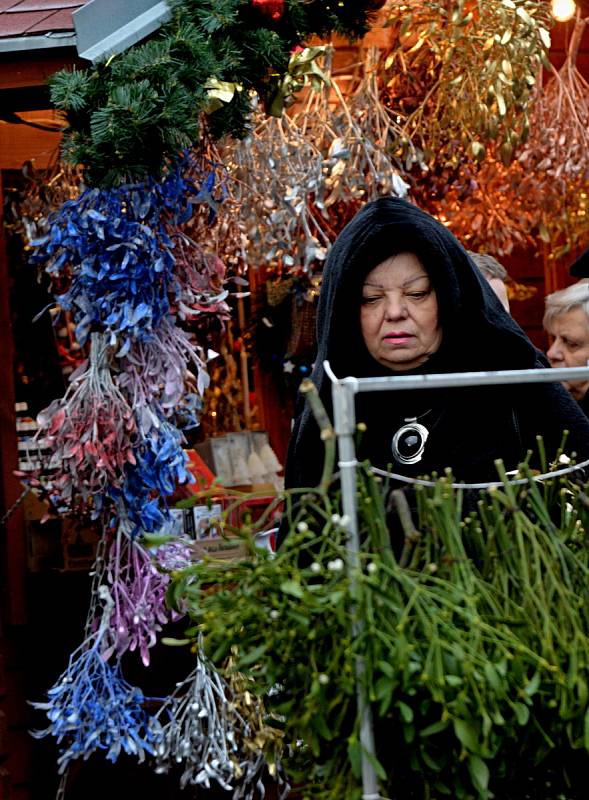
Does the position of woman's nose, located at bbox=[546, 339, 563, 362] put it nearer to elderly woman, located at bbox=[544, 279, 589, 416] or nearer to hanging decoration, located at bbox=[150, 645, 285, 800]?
elderly woman, located at bbox=[544, 279, 589, 416]

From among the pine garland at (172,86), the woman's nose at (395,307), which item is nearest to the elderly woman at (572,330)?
the pine garland at (172,86)

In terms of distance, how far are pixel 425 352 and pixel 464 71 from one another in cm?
203

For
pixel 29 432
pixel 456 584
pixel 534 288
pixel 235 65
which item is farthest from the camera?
pixel 534 288

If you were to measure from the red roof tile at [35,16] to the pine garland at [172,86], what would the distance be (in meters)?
0.18

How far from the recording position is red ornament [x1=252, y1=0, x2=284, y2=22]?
3414mm

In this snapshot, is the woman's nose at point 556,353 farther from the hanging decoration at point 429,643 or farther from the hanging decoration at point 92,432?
the hanging decoration at point 429,643

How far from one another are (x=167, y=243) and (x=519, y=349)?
4.11 ft

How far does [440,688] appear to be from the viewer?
1.71 m

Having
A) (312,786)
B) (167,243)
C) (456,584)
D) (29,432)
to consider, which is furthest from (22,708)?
(456,584)

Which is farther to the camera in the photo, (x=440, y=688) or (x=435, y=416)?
(x=435, y=416)

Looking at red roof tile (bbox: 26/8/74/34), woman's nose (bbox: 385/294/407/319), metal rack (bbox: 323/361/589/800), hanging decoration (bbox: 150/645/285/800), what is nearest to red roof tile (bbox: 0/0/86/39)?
red roof tile (bbox: 26/8/74/34)

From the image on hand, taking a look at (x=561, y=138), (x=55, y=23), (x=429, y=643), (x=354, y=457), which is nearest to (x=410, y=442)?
(x=354, y=457)

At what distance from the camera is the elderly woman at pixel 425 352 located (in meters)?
2.50

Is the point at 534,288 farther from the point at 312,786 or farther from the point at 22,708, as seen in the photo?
the point at 312,786
